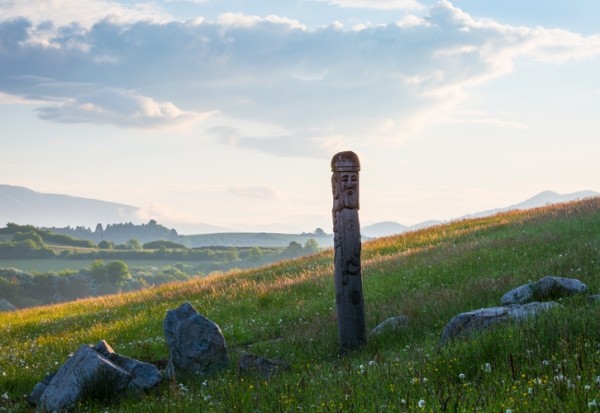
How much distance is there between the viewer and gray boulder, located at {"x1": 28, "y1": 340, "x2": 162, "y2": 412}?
10.7 m

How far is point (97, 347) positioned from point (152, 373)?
1.47 m

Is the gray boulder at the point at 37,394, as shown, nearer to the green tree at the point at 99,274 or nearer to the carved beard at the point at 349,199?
the carved beard at the point at 349,199

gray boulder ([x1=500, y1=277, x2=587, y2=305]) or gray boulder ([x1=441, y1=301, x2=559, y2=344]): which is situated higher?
gray boulder ([x1=500, y1=277, x2=587, y2=305])

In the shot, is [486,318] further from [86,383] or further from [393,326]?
[86,383]

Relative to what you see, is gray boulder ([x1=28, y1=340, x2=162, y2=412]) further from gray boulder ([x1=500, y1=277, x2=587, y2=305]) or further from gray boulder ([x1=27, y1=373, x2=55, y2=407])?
gray boulder ([x1=500, y1=277, x2=587, y2=305])

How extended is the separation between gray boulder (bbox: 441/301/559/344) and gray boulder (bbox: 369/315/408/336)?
89.0 inches

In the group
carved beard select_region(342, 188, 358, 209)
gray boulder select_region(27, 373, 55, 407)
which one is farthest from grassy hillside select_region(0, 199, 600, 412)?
carved beard select_region(342, 188, 358, 209)

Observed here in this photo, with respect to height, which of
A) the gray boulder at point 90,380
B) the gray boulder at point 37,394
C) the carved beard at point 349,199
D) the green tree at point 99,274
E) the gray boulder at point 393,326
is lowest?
the green tree at point 99,274

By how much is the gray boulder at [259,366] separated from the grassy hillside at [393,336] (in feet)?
0.95

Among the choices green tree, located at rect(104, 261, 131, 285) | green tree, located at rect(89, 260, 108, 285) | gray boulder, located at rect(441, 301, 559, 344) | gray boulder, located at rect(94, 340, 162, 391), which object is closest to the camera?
gray boulder, located at rect(441, 301, 559, 344)

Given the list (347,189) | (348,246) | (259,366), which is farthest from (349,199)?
(259,366)

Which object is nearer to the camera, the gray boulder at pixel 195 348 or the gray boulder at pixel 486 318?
the gray boulder at pixel 486 318

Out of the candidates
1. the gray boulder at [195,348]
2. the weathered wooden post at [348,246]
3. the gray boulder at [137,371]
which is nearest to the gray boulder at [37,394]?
the gray boulder at [137,371]

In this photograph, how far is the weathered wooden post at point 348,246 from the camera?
12484 mm
